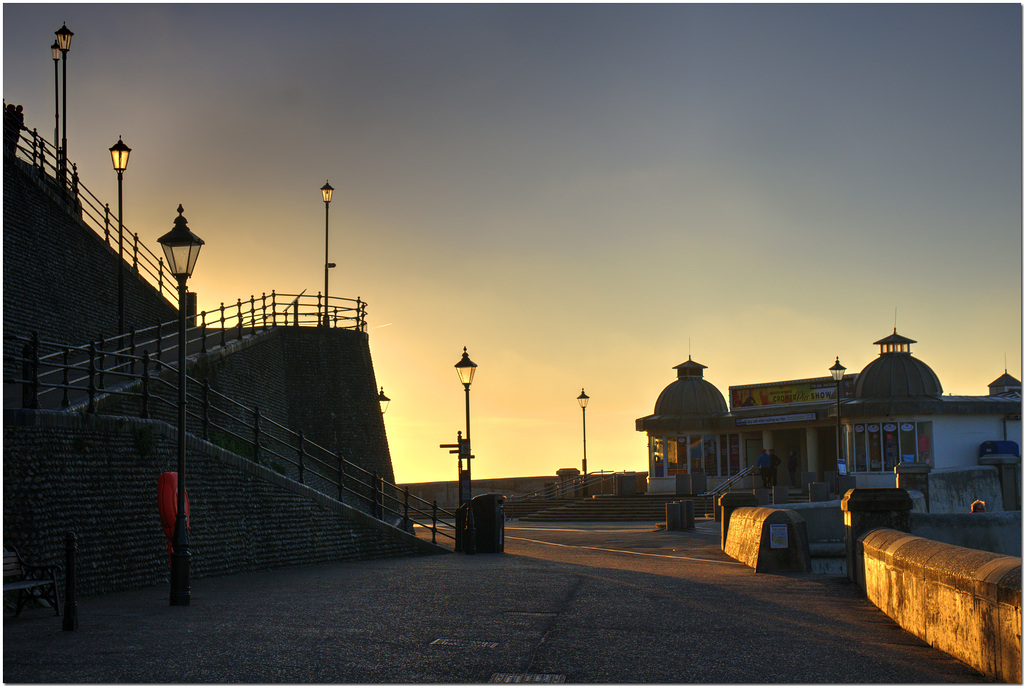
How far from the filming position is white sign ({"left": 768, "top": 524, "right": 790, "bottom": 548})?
15.6 m

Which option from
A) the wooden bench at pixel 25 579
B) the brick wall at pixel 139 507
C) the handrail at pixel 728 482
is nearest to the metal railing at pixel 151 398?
the brick wall at pixel 139 507

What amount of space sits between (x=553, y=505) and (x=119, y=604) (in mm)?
30364

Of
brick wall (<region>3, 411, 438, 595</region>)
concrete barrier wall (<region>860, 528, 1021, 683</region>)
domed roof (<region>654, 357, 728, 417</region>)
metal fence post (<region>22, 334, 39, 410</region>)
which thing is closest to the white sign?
concrete barrier wall (<region>860, 528, 1021, 683</region>)

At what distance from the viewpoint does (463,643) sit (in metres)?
8.87

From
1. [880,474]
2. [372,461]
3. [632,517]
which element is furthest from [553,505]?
[880,474]

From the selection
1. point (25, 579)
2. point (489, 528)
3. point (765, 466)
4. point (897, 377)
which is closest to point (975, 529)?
point (489, 528)

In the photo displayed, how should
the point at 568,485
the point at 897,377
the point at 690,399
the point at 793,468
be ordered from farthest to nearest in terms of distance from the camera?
the point at 690,399, the point at 568,485, the point at 897,377, the point at 793,468

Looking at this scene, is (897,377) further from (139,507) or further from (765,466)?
(139,507)

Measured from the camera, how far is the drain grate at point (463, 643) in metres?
8.73

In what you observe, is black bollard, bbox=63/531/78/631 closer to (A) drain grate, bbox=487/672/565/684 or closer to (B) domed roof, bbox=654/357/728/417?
(A) drain grate, bbox=487/672/565/684

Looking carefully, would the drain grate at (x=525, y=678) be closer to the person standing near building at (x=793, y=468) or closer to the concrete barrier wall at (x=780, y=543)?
the concrete barrier wall at (x=780, y=543)

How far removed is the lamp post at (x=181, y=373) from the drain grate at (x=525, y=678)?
5.39 metres

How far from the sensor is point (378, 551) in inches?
755

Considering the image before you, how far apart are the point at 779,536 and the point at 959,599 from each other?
804 cm
